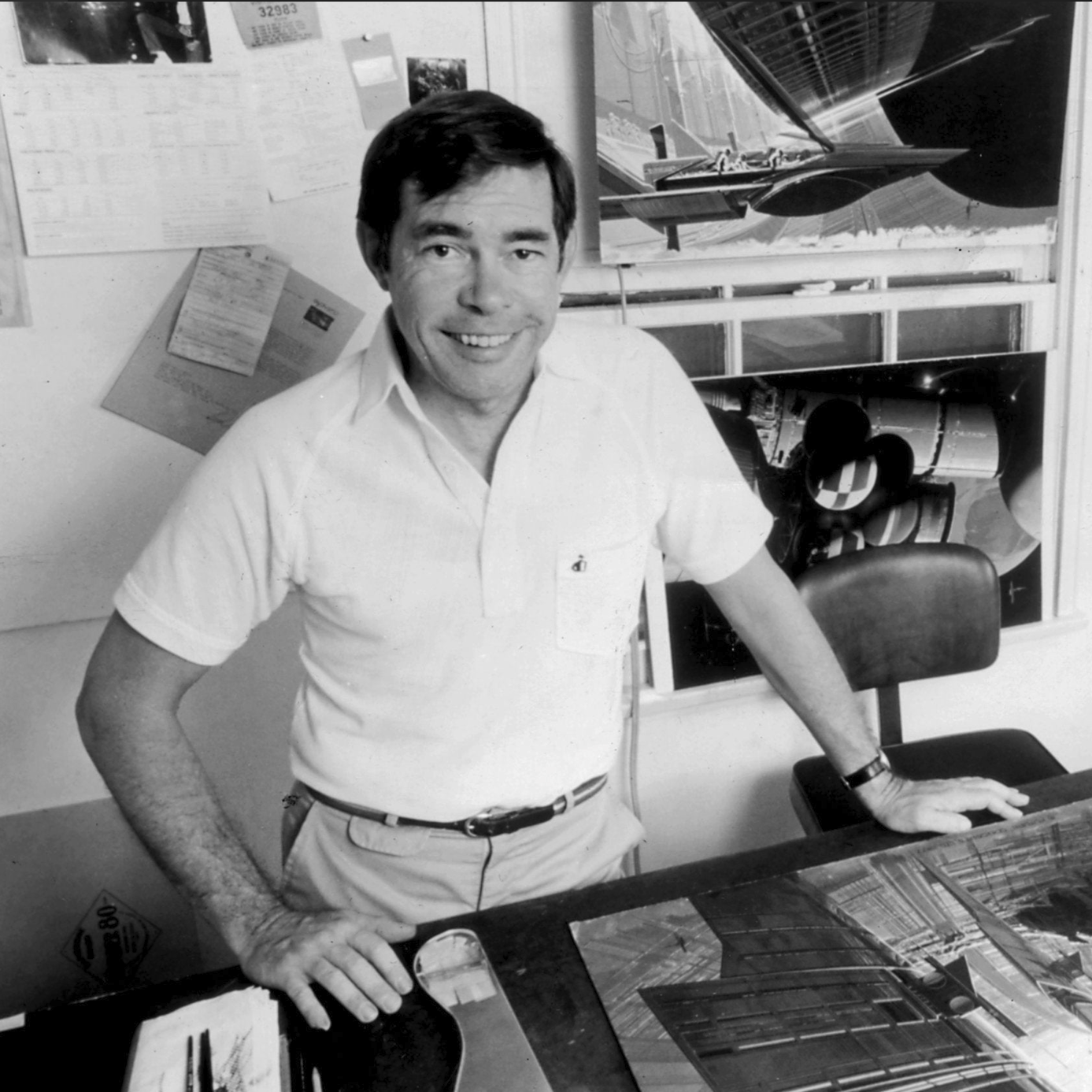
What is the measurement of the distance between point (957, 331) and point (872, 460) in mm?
330

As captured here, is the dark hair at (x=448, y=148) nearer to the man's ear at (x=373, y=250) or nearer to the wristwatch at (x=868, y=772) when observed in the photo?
the man's ear at (x=373, y=250)

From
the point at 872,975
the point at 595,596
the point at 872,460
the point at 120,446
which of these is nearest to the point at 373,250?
the point at 595,596

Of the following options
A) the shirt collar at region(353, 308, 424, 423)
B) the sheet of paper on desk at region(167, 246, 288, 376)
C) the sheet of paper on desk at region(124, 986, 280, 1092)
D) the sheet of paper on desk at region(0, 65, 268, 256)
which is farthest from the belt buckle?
the sheet of paper on desk at region(0, 65, 268, 256)

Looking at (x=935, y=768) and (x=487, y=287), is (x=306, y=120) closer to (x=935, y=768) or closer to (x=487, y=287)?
(x=487, y=287)

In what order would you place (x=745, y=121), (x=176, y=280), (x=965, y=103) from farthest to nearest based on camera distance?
(x=965, y=103), (x=745, y=121), (x=176, y=280)

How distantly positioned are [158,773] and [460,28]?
1.22 meters

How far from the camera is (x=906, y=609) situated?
181 centimetres

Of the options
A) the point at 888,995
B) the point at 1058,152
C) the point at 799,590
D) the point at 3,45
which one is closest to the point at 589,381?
the point at 799,590

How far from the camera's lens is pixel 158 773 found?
1.08 metres

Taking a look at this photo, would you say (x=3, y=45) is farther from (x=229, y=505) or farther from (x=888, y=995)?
(x=888, y=995)

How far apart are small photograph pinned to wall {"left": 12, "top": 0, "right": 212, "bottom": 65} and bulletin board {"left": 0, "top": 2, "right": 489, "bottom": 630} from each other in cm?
1

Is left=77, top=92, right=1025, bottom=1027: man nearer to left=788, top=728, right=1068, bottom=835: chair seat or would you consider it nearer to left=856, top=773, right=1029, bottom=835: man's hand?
left=856, top=773, right=1029, bottom=835: man's hand

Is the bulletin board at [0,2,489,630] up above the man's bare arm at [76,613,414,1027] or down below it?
above

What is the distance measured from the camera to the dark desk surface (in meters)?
0.79
